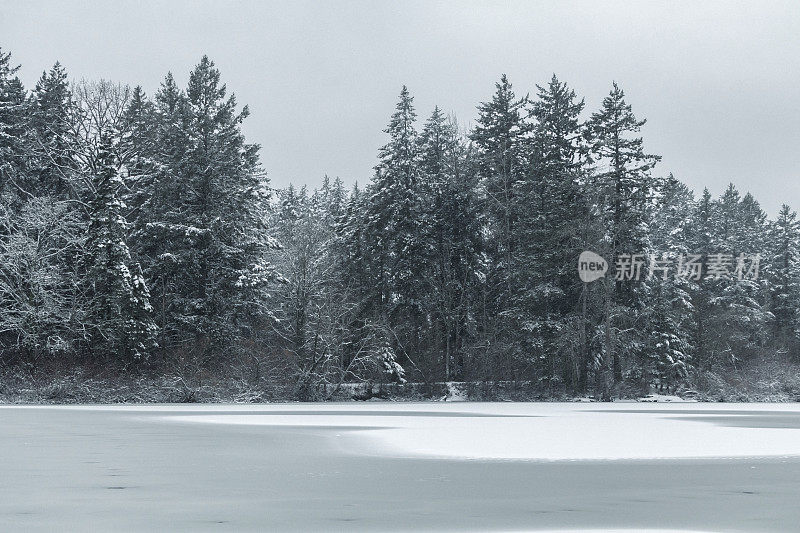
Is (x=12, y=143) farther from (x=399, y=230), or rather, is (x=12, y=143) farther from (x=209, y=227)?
(x=399, y=230)

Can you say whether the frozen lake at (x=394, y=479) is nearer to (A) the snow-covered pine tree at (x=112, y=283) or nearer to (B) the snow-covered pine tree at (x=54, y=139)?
(A) the snow-covered pine tree at (x=112, y=283)

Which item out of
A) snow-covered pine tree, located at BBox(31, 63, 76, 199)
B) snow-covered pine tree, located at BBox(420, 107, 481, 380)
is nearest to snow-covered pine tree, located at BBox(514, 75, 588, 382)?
snow-covered pine tree, located at BBox(420, 107, 481, 380)

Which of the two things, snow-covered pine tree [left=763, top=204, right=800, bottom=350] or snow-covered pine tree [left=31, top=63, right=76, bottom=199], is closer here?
snow-covered pine tree [left=31, top=63, right=76, bottom=199]

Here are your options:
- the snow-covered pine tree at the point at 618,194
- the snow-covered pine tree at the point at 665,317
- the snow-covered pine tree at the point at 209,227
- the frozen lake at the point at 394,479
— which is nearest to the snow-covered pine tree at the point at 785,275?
the snow-covered pine tree at the point at 665,317

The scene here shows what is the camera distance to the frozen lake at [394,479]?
37.9 ft

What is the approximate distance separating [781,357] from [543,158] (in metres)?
29.8

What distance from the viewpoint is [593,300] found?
198ft

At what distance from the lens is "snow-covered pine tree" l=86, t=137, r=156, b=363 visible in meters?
55.3

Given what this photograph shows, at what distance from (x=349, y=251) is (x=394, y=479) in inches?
2383

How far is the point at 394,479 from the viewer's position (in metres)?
15.5

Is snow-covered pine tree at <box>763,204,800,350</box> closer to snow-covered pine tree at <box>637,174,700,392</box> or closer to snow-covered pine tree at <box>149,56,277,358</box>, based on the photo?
snow-covered pine tree at <box>637,174,700,392</box>

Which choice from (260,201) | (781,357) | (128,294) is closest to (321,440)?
(128,294)

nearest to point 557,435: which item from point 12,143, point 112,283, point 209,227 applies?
point 112,283

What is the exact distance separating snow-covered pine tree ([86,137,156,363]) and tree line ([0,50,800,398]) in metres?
0.12
